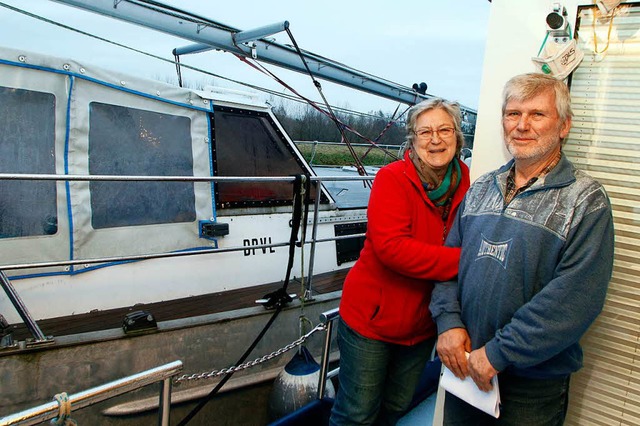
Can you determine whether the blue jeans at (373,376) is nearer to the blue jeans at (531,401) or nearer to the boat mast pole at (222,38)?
the blue jeans at (531,401)

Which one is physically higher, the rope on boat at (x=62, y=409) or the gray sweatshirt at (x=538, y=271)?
the gray sweatshirt at (x=538, y=271)

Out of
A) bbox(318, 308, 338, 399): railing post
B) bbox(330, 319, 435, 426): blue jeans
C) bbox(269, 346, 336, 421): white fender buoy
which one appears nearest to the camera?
bbox(330, 319, 435, 426): blue jeans

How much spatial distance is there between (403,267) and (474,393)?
495 millimetres

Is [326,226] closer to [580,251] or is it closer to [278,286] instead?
[278,286]

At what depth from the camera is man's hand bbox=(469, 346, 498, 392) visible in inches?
59.1

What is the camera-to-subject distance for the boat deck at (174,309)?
10.2ft

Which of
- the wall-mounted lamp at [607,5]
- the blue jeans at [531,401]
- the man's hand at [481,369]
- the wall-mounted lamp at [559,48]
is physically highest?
the wall-mounted lamp at [607,5]

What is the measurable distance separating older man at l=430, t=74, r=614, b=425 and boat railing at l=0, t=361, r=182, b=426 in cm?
97

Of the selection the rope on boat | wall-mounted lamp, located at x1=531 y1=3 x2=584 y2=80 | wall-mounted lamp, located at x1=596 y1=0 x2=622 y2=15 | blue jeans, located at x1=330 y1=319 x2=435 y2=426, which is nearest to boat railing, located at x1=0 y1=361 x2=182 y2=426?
the rope on boat

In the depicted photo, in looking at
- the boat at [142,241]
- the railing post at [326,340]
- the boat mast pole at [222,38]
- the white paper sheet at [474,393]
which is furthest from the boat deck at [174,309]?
the boat mast pole at [222,38]

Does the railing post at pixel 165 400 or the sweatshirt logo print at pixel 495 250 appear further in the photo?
the railing post at pixel 165 400

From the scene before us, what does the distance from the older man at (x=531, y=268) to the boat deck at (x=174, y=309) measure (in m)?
2.33

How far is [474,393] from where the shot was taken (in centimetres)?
160

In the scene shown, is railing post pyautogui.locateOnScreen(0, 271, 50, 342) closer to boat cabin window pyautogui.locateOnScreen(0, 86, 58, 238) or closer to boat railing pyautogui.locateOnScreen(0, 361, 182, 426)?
boat cabin window pyautogui.locateOnScreen(0, 86, 58, 238)
